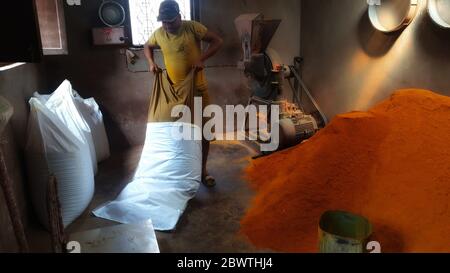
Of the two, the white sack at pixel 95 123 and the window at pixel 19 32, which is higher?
the window at pixel 19 32

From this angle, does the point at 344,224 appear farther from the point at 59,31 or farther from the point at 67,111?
the point at 59,31

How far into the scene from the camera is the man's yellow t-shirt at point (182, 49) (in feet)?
8.20

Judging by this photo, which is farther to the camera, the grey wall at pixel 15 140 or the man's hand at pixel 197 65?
the man's hand at pixel 197 65

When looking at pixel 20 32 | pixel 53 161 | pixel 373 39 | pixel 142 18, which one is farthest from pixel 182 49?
pixel 373 39

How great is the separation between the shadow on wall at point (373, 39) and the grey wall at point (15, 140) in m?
2.91

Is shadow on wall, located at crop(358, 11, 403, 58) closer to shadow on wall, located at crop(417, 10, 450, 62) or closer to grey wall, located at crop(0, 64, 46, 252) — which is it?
shadow on wall, located at crop(417, 10, 450, 62)

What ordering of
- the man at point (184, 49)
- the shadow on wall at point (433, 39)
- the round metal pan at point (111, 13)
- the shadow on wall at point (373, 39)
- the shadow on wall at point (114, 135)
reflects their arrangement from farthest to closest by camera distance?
the shadow on wall at point (114, 135)
the round metal pan at point (111, 13)
the shadow on wall at point (373, 39)
the man at point (184, 49)
the shadow on wall at point (433, 39)

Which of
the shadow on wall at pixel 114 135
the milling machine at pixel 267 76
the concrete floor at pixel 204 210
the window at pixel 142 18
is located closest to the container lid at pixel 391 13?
the milling machine at pixel 267 76

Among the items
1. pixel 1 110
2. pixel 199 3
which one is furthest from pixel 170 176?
pixel 199 3

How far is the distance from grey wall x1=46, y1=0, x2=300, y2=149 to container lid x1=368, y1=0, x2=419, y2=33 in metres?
1.31

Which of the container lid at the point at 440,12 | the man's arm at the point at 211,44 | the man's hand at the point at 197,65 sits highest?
the container lid at the point at 440,12

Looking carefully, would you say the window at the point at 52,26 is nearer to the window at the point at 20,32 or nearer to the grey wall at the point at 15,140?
the grey wall at the point at 15,140

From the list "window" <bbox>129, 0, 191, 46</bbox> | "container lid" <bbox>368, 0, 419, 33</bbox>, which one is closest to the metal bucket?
"container lid" <bbox>368, 0, 419, 33</bbox>

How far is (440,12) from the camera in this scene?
2340 mm
